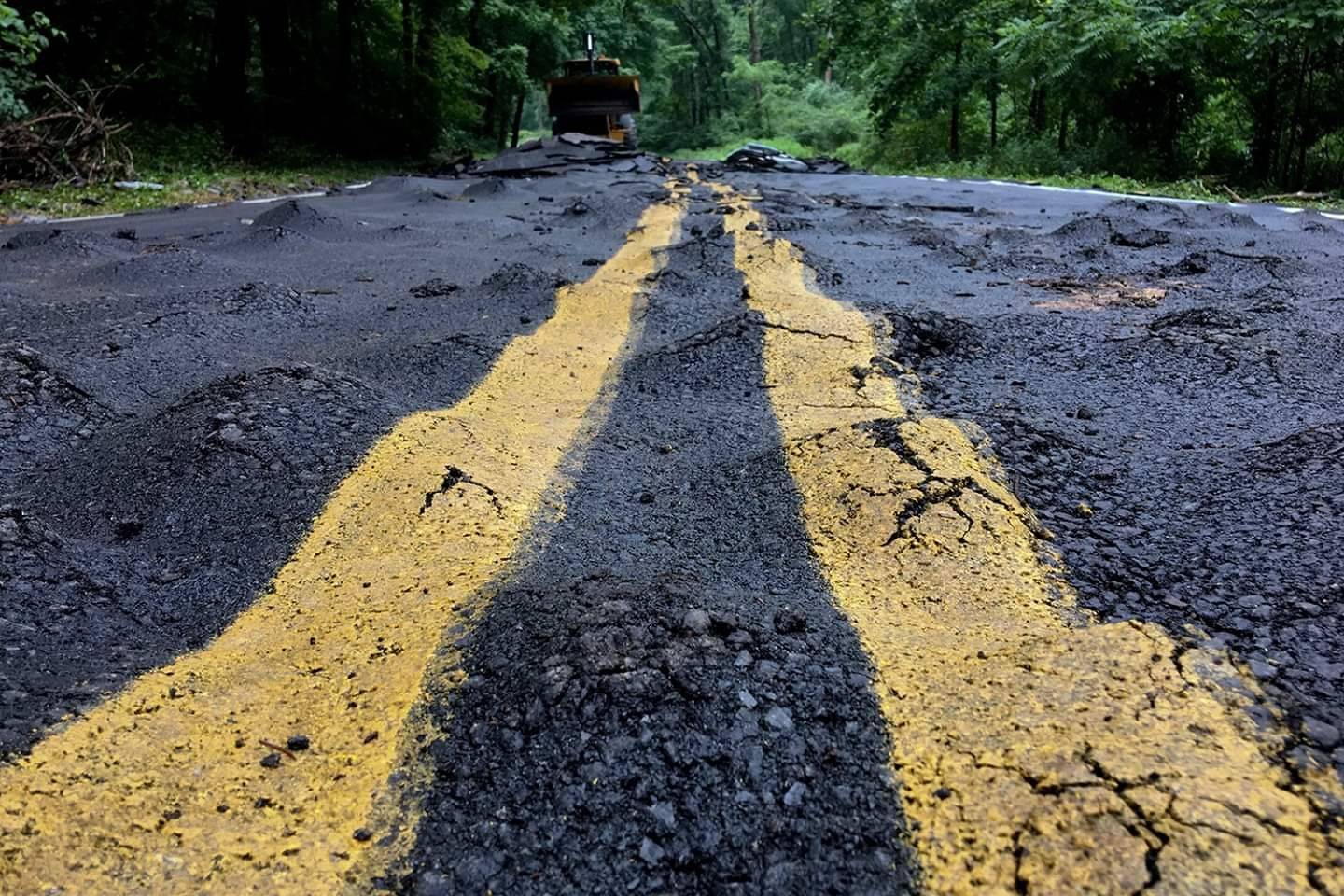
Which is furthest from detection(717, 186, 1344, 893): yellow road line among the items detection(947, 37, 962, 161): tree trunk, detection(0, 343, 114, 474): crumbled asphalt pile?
detection(947, 37, 962, 161): tree trunk

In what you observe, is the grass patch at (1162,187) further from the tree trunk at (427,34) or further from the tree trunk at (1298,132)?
the tree trunk at (427,34)

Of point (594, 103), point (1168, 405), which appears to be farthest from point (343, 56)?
point (1168, 405)

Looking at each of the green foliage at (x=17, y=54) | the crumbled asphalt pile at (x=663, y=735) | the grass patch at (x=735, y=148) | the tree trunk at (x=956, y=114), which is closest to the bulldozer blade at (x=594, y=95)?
the tree trunk at (x=956, y=114)

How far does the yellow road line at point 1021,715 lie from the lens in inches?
45.8

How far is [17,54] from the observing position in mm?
8953

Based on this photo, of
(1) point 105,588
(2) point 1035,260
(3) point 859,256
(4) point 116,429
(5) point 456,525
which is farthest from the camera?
(3) point 859,256

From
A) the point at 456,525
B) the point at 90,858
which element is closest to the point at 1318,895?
the point at 90,858

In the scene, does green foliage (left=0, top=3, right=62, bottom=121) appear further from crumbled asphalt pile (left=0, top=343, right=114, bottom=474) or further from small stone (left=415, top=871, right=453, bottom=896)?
small stone (left=415, top=871, right=453, bottom=896)

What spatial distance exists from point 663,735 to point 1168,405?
2.16 metres

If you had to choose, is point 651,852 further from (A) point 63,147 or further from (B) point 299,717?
(A) point 63,147

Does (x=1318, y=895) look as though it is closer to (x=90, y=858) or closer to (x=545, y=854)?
(x=545, y=854)

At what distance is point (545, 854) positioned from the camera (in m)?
1.25

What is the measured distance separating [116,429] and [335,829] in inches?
77.7

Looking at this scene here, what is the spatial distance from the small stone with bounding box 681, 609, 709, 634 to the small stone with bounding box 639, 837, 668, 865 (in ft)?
1.37
